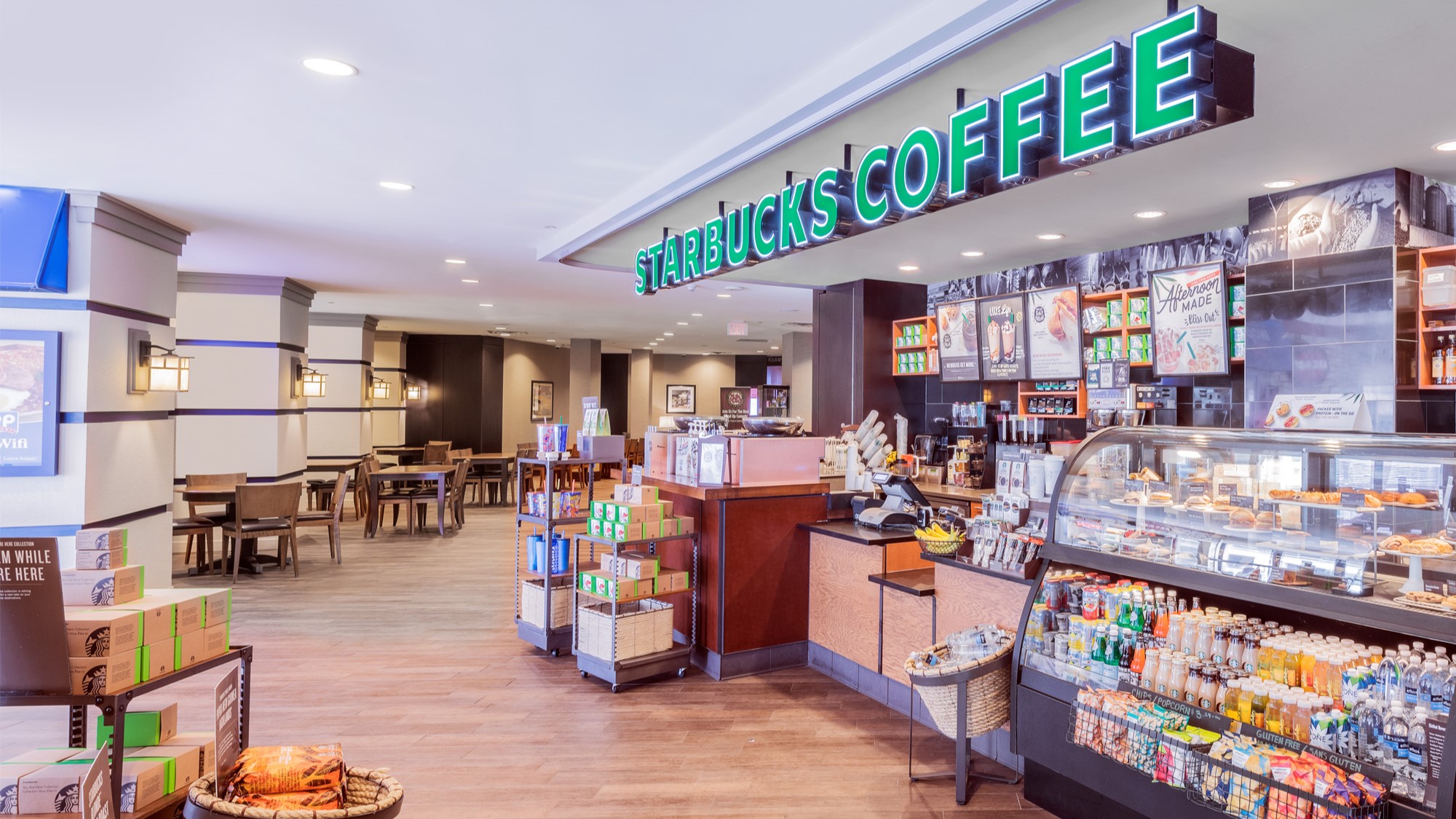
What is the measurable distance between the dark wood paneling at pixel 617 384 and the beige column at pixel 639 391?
0.24 meters

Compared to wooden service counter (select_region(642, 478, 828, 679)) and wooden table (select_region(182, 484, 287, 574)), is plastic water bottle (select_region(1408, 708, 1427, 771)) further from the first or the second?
wooden table (select_region(182, 484, 287, 574))

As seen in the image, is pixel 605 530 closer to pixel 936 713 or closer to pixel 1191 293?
pixel 936 713

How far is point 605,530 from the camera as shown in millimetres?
4809

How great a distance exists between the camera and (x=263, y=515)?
24.7 feet

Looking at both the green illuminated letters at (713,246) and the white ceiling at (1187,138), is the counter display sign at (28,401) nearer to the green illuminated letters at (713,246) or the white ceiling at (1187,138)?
the white ceiling at (1187,138)

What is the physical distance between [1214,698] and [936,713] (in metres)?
1.12

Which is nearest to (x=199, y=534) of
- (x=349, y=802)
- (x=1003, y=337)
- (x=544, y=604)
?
(x=544, y=604)

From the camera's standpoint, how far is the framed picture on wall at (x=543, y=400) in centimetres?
1881

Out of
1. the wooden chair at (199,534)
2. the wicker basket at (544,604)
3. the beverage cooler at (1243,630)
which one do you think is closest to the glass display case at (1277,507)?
the beverage cooler at (1243,630)

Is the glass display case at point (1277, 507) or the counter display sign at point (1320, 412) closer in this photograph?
the glass display case at point (1277, 507)

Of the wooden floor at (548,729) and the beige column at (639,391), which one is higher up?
the beige column at (639,391)

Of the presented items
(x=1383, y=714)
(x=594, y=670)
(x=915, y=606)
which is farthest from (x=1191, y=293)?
(x=594, y=670)

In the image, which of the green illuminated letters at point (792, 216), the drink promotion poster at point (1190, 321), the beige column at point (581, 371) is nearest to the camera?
the green illuminated letters at point (792, 216)

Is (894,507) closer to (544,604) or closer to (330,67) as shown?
(544,604)
